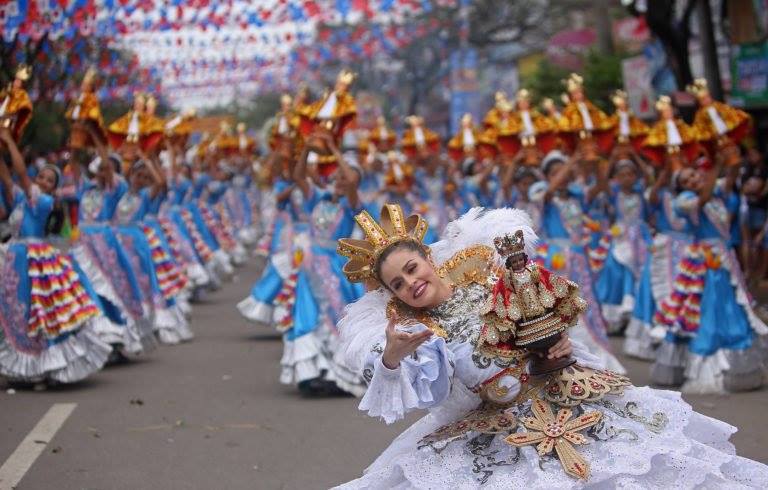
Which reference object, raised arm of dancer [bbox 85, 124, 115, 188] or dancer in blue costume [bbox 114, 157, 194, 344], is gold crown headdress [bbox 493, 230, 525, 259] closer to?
raised arm of dancer [bbox 85, 124, 115, 188]

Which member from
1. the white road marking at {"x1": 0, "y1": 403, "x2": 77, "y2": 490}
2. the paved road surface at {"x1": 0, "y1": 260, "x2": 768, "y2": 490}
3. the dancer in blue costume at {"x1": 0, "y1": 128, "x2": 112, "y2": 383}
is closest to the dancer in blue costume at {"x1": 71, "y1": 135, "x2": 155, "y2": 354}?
the paved road surface at {"x1": 0, "y1": 260, "x2": 768, "y2": 490}

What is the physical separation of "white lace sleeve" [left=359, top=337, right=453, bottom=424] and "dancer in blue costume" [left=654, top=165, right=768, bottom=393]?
5.36 m

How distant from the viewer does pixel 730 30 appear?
61.2ft

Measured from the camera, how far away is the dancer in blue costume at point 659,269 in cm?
976

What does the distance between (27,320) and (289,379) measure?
2.21 metres

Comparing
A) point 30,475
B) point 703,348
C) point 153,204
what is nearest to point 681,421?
point 30,475

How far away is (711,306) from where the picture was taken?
928 cm

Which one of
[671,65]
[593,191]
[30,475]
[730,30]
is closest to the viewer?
[30,475]

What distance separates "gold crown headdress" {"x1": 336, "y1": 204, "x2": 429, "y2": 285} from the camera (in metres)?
4.53

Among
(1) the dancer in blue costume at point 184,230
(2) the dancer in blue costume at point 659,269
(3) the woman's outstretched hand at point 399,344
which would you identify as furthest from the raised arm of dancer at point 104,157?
(3) the woman's outstretched hand at point 399,344

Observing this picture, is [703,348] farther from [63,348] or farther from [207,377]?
[63,348]

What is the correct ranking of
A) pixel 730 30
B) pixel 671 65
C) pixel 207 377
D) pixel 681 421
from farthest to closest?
1. pixel 730 30
2. pixel 671 65
3. pixel 207 377
4. pixel 681 421

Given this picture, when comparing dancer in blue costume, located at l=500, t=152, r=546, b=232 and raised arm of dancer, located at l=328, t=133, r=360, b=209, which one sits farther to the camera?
dancer in blue costume, located at l=500, t=152, r=546, b=232

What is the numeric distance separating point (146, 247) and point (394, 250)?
853 centimetres
